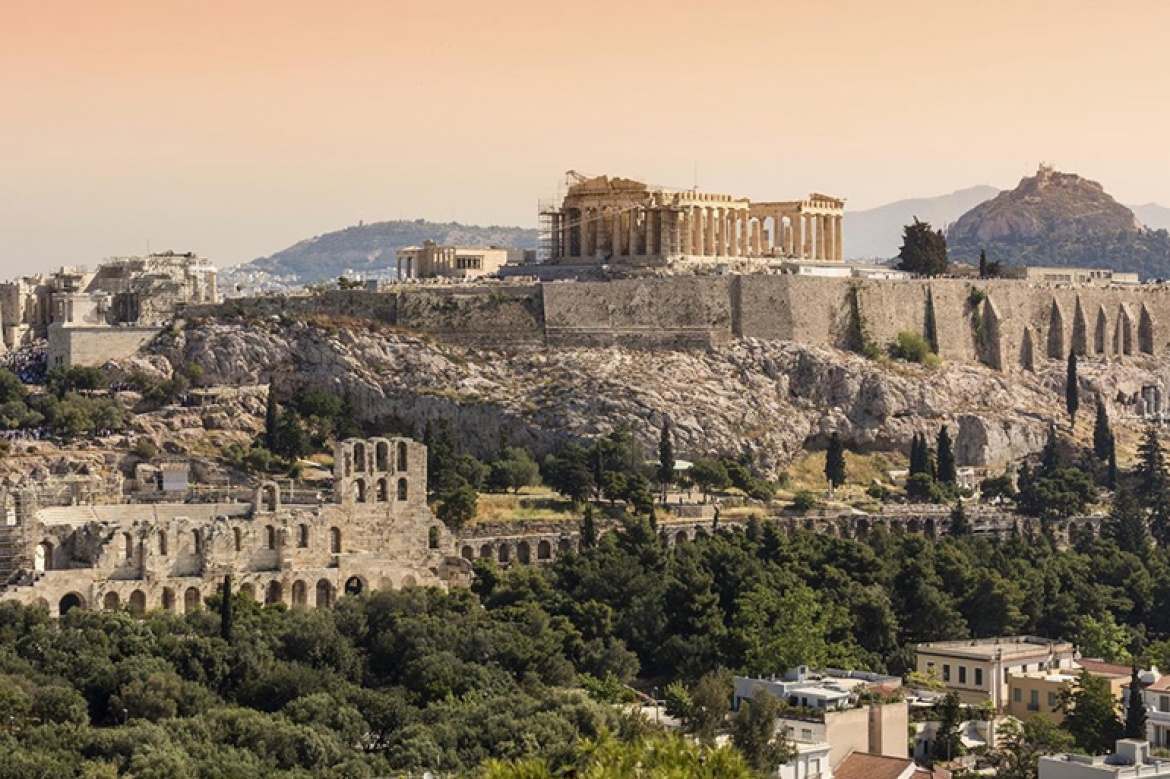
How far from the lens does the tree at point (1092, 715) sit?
2940 inches

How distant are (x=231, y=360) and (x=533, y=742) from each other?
1671 inches

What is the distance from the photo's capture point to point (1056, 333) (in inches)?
5143

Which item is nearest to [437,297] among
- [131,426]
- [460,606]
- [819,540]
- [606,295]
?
[606,295]

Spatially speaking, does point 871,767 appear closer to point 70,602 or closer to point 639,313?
point 70,602

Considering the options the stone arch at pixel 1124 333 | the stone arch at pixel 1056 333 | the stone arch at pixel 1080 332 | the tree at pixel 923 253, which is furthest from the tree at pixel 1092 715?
the stone arch at pixel 1124 333

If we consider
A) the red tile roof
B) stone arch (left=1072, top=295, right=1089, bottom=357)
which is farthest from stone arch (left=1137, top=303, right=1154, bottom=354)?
the red tile roof

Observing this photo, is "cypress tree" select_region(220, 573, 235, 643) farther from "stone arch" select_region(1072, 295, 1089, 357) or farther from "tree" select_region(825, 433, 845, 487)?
"stone arch" select_region(1072, 295, 1089, 357)

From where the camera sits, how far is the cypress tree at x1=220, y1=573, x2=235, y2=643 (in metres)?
77.0

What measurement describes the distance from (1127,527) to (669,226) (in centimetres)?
2444

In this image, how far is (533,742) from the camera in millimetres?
68438

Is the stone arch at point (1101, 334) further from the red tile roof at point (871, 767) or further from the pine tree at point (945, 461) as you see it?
the red tile roof at point (871, 767)

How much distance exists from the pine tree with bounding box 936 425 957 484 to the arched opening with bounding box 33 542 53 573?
38520mm

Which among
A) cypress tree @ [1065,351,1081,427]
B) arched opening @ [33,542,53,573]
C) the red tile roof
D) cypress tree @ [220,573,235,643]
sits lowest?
the red tile roof

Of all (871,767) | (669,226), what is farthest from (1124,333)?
(871,767)
